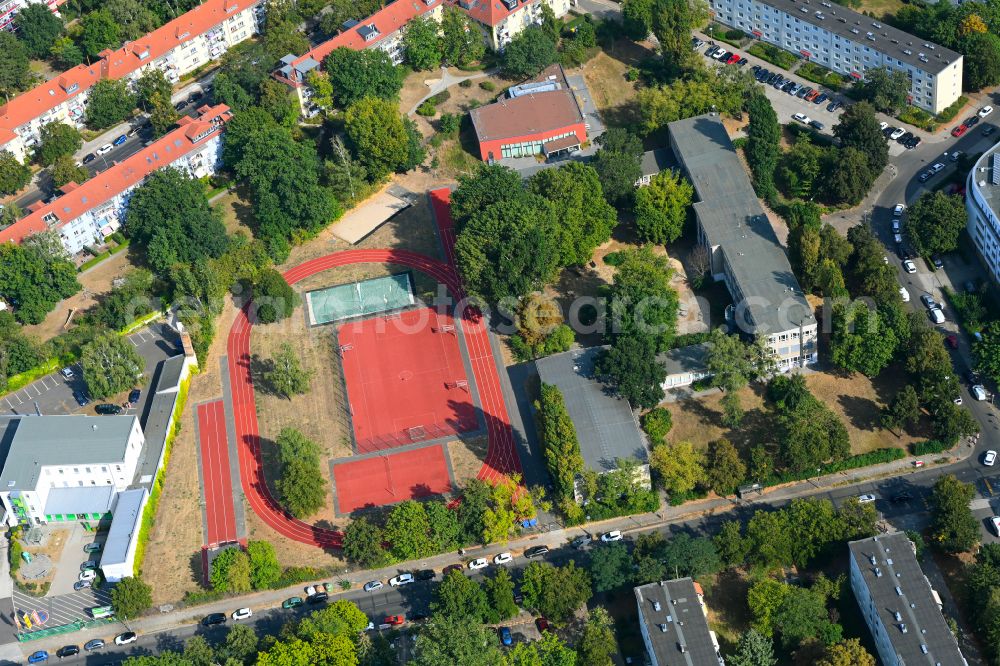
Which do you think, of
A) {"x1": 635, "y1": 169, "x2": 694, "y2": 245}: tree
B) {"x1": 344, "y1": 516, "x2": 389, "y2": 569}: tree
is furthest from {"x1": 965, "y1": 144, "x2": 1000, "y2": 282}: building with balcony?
{"x1": 344, "y1": 516, "x2": 389, "y2": 569}: tree

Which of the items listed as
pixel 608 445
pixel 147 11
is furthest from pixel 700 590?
pixel 147 11

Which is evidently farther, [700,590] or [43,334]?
[43,334]

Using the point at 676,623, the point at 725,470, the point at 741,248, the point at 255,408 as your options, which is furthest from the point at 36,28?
the point at 676,623

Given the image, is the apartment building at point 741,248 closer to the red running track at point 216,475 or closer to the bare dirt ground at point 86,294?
the red running track at point 216,475

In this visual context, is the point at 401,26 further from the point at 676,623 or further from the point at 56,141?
the point at 676,623

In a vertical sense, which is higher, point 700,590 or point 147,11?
point 147,11

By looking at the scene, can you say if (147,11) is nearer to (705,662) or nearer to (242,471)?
(242,471)
